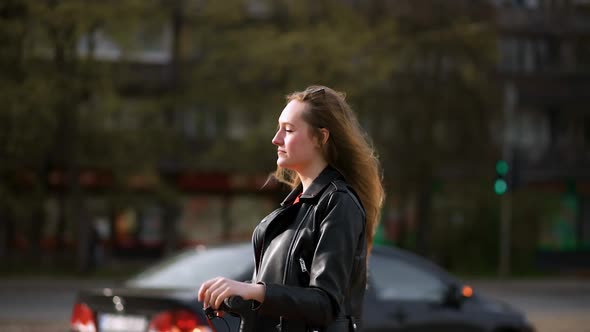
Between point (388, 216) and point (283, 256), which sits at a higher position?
point (283, 256)

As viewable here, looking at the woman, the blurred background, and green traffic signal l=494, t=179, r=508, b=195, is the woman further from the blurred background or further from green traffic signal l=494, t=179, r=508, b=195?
green traffic signal l=494, t=179, r=508, b=195

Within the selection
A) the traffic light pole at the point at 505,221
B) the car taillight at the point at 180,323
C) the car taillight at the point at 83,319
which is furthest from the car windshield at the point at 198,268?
the traffic light pole at the point at 505,221

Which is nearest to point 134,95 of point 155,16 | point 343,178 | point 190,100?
point 190,100

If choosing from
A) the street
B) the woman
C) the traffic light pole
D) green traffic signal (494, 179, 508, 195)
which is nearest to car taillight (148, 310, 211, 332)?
the woman

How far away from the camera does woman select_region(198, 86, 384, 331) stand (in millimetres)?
3369

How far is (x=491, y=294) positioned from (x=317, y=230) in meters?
24.7

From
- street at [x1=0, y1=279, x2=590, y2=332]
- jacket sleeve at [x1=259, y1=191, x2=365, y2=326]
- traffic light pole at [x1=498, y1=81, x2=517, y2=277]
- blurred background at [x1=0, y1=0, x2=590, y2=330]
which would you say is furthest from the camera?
traffic light pole at [x1=498, y1=81, x2=517, y2=277]

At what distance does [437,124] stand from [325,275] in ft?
107

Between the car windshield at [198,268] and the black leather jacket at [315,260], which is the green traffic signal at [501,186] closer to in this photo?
the car windshield at [198,268]

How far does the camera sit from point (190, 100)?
33.3 meters

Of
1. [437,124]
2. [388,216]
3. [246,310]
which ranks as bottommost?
[388,216]

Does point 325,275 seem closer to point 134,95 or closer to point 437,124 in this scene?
point 437,124

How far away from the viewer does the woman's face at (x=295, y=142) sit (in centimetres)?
369

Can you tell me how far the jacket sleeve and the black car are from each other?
4.38 m
